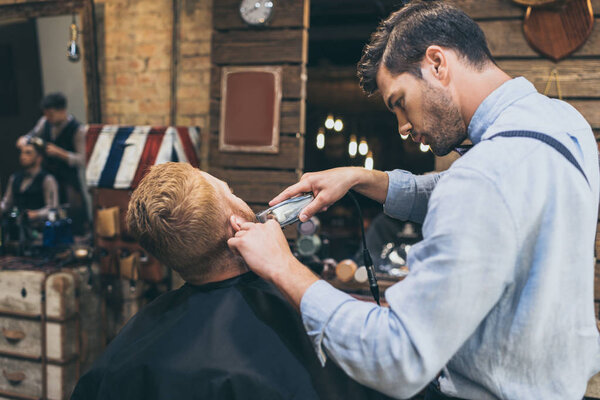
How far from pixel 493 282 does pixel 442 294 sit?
9cm

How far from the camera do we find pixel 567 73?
8.37ft

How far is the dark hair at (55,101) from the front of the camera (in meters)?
3.76

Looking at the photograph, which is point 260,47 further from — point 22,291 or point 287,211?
point 22,291

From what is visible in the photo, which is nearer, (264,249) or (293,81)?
(264,249)

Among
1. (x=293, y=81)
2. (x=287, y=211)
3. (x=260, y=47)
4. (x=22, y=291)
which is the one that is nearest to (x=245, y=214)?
(x=287, y=211)

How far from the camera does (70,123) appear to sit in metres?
3.82

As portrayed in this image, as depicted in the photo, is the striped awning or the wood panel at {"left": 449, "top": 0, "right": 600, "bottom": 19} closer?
the wood panel at {"left": 449, "top": 0, "right": 600, "bottom": 19}

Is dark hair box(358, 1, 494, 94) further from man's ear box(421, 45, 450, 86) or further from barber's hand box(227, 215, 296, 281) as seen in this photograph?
barber's hand box(227, 215, 296, 281)

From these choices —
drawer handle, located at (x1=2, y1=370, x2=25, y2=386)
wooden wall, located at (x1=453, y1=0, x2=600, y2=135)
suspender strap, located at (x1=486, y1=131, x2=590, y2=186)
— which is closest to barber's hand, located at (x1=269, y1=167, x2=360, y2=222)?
suspender strap, located at (x1=486, y1=131, x2=590, y2=186)

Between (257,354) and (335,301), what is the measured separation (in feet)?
1.67

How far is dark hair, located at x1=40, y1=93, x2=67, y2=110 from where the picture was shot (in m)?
3.76

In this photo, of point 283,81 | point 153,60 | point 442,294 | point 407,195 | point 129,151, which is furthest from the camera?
point 153,60

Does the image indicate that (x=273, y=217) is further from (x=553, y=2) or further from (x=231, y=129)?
(x=553, y=2)

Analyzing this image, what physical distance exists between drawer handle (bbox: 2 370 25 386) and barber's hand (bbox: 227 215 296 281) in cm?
277
